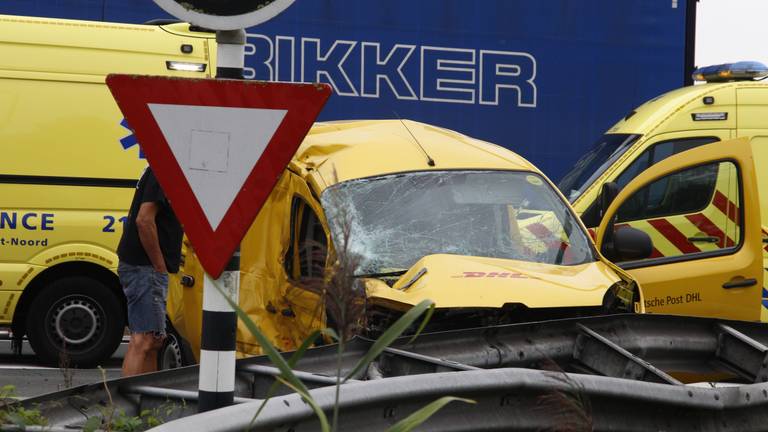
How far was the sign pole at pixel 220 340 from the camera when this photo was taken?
350 centimetres

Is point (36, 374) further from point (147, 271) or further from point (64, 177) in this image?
point (147, 271)

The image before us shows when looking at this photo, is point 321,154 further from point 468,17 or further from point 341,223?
point 468,17

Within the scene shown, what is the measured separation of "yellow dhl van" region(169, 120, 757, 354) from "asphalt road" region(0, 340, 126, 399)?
2.02m

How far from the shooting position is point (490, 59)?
44.4 feet

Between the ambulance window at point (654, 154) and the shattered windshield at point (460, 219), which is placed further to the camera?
the ambulance window at point (654, 154)

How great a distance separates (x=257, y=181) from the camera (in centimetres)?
348

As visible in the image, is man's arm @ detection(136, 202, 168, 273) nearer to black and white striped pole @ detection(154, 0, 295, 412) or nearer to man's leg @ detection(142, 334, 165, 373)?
man's leg @ detection(142, 334, 165, 373)

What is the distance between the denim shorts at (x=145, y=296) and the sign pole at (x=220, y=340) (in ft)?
12.0

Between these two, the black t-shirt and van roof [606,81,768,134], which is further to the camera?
van roof [606,81,768,134]

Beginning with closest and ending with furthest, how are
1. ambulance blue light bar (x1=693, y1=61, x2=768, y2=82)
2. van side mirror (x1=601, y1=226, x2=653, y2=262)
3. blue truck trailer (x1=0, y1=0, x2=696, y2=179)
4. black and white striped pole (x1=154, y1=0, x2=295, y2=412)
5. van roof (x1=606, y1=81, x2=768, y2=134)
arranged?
black and white striped pole (x1=154, y1=0, x2=295, y2=412) < van side mirror (x1=601, y1=226, x2=653, y2=262) < van roof (x1=606, y1=81, x2=768, y2=134) < ambulance blue light bar (x1=693, y1=61, x2=768, y2=82) < blue truck trailer (x1=0, y1=0, x2=696, y2=179)

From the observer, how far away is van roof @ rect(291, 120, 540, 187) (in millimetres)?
6641

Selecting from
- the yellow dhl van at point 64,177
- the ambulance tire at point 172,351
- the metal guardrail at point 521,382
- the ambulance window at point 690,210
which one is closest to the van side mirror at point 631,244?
the ambulance window at point 690,210

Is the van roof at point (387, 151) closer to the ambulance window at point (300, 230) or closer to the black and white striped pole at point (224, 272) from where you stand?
the ambulance window at point (300, 230)

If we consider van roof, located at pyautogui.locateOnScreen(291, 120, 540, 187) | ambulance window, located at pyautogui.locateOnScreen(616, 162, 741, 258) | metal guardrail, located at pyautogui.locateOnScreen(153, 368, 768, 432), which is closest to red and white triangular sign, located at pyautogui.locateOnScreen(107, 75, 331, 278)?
metal guardrail, located at pyautogui.locateOnScreen(153, 368, 768, 432)
